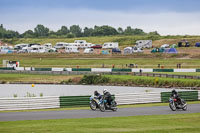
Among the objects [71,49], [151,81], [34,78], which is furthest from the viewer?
[71,49]

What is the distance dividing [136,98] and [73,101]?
5111 millimetres

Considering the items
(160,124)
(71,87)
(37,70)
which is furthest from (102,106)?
(37,70)

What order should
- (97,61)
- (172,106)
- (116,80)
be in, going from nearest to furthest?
(172,106)
(116,80)
(97,61)

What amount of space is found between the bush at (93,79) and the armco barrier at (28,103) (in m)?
37.6

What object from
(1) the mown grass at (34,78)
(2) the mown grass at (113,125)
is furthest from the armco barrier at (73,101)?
(1) the mown grass at (34,78)

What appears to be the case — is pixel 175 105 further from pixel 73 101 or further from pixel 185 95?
pixel 185 95

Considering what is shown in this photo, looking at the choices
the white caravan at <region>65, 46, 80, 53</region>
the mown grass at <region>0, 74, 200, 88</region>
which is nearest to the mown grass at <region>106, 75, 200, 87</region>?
the mown grass at <region>0, 74, 200, 88</region>

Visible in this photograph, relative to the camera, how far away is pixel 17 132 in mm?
20688

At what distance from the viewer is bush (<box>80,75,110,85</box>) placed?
235 ft

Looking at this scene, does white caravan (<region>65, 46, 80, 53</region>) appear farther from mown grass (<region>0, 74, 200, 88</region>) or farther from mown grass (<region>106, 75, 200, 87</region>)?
mown grass (<region>106, 75, 200, 87</region>)

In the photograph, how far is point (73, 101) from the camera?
34.6 m

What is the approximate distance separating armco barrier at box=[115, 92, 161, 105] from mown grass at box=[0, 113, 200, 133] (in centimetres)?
965

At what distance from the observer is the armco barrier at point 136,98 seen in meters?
36.2

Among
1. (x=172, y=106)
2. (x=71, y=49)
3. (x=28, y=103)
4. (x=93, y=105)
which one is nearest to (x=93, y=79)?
(x=28, y=103)
